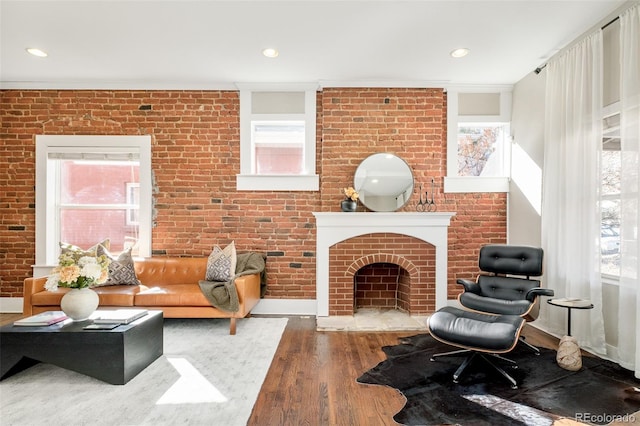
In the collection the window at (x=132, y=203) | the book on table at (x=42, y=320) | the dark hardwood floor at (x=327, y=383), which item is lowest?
the dark hardwood floor at (x=327, y=383)

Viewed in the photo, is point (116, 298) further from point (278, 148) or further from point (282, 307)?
point (278, 148)

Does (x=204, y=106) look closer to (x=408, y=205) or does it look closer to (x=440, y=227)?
(x=408, y=205)

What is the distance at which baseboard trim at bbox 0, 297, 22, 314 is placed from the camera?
435 centimetres

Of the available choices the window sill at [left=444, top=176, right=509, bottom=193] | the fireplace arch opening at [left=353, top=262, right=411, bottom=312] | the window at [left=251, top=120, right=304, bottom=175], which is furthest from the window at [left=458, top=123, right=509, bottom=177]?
the window at [left=251, top=120, right=304, bottom=175]

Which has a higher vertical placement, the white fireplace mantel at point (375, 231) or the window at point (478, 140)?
the window at point (478, 140)

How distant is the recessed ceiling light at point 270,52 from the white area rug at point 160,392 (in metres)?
2.92

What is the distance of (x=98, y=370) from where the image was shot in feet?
7.98

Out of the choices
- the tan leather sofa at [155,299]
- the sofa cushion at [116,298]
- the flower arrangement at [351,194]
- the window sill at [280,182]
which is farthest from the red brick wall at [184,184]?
the sofa cushion at [116,298]

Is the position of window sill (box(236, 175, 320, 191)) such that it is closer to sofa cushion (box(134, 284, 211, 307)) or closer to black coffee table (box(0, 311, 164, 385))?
sofa cushion (box(134, 284, 211, 307))

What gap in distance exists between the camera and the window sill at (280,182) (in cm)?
439

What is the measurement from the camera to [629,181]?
2.62 metres

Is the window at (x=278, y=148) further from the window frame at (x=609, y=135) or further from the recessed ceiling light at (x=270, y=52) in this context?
the window frame at (x=609, y=135)

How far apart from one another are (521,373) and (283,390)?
1825 mm

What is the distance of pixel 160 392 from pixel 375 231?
107 inches
